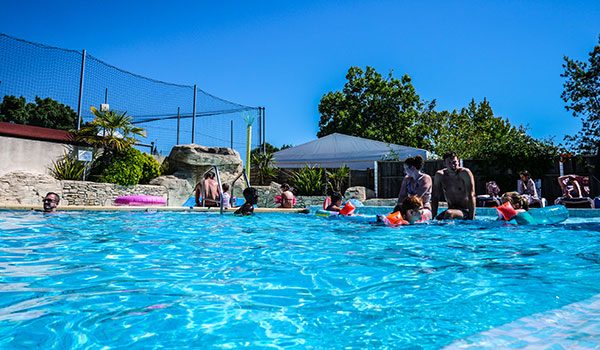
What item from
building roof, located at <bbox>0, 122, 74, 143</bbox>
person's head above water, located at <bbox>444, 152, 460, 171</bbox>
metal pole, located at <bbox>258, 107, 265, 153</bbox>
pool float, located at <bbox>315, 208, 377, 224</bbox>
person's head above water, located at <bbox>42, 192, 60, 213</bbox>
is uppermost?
metal pole, located at <bbox>258, 107, 265, 153</bbox>

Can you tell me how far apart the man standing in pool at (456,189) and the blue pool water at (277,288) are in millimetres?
1721

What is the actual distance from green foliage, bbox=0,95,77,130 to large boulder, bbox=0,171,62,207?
24544 mm

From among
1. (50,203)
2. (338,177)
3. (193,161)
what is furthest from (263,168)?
(50,203)

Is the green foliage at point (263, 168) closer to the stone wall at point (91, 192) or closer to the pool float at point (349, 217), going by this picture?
the stone wall at point (91, 192)

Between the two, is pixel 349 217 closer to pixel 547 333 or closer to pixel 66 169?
pixel 547 333

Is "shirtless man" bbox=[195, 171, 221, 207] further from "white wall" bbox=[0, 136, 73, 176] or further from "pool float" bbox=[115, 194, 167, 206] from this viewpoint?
"white wall" bbox=[0, 136, 73, 176]

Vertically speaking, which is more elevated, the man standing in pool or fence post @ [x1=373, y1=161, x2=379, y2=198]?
fence post @ [x1=373, y1=161, x2=379, y2=198]

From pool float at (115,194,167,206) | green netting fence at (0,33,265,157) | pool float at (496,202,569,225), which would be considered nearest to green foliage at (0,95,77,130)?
green netting fence at (0,33,265,157)

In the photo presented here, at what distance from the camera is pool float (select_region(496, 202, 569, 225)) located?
23.8 feet

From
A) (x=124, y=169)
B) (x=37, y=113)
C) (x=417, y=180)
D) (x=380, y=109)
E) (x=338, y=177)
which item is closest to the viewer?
(x=417, y=180)

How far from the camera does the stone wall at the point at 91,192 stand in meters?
12.9

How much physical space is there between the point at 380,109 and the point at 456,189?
2779 cm

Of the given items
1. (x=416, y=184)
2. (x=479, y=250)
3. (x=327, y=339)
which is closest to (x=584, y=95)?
(x=416, y=184)

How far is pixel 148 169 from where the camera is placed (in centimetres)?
1572
